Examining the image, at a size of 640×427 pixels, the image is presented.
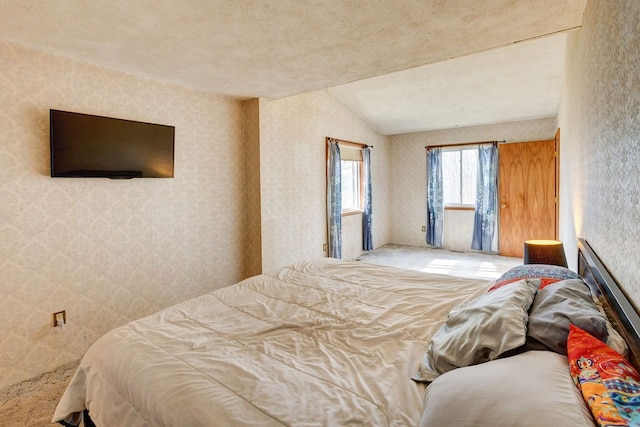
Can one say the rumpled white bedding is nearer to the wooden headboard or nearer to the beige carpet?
the wooden headboard

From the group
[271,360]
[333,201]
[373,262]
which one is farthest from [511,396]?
[373,262]

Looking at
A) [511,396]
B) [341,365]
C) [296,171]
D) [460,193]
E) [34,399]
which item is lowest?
[34,399]

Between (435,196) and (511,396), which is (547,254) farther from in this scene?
(435,196)

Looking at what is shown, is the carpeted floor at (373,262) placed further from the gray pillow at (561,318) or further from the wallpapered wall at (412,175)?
the gray pillow at (561,318)

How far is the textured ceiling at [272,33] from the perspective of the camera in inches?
74.9

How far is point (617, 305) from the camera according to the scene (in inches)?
41.9

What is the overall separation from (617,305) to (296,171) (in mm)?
3659

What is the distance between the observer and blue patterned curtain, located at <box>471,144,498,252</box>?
580 centimetres

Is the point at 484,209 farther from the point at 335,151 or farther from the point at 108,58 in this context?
the point at 108,58

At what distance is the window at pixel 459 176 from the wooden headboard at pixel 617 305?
16.0ft

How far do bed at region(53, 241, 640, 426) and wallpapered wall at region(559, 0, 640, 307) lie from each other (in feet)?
0.42

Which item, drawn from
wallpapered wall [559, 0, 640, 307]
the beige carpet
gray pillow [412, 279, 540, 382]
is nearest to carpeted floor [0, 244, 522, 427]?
the beige carpet

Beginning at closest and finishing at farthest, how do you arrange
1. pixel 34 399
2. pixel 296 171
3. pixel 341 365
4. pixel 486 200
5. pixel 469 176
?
pixel 341 365
pixel 34 399
pixel 296 171
pixel 486 200
pixel 469 176

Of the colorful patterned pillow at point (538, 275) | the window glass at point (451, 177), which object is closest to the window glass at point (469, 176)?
the window glass at point (451, 177)
